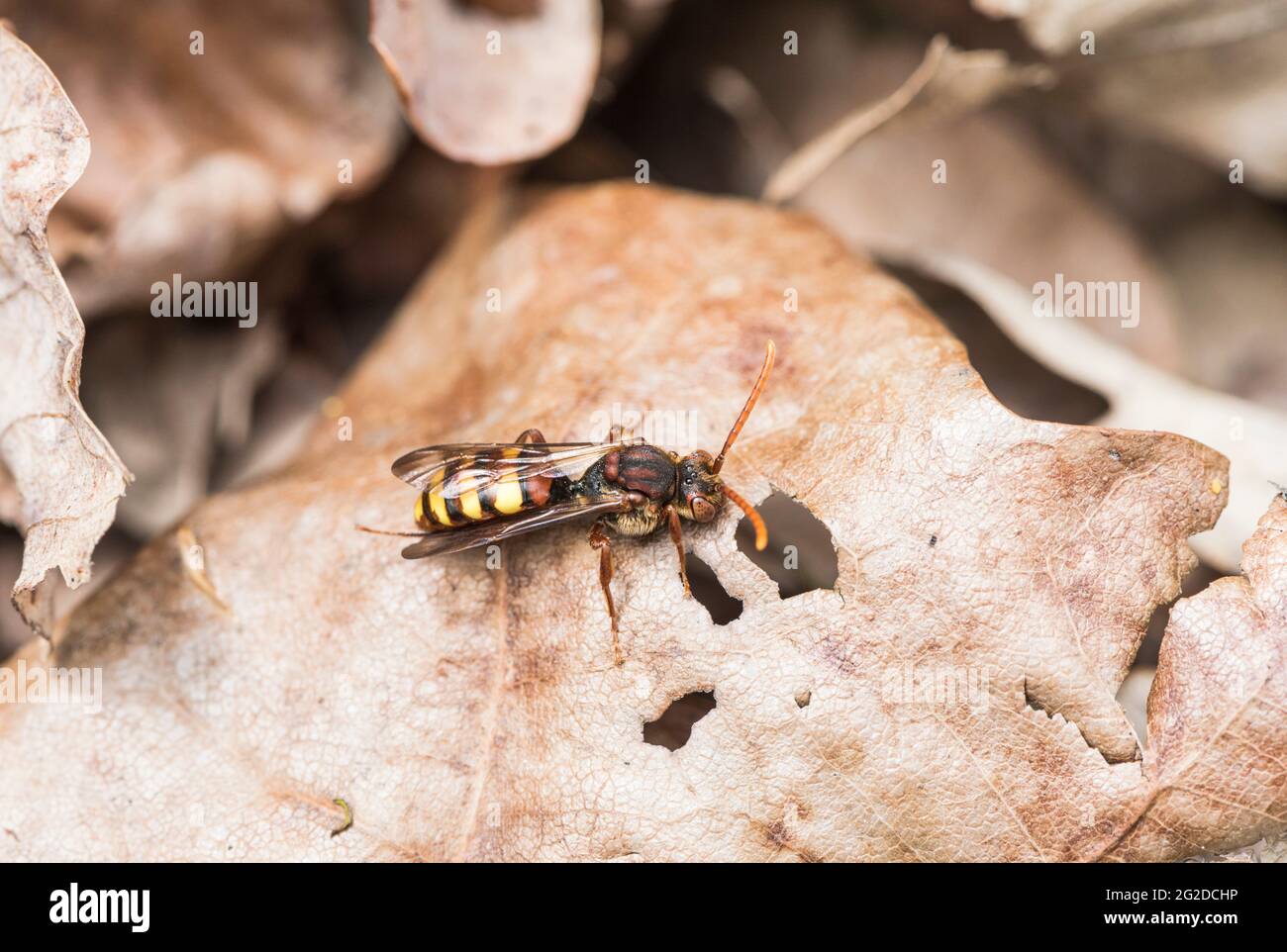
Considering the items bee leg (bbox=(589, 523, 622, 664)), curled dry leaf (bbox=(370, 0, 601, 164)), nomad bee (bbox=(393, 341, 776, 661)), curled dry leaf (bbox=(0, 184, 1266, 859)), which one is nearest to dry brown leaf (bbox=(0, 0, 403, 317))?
curled dry leaf (bbox=(370, 0, 601, 164))

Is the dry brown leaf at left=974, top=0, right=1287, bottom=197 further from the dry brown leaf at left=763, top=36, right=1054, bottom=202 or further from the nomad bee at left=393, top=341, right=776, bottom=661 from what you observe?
the nomad bee at left=393, top=341, right=776, bottom=661

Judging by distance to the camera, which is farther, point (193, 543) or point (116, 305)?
point (116, 305)

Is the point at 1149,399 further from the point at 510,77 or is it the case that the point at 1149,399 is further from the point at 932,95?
the point at 510,77

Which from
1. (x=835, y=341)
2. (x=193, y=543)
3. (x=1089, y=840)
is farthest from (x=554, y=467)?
(x=1089, y=840)

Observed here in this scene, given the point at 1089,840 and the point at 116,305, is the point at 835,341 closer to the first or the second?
the point at 1089,840

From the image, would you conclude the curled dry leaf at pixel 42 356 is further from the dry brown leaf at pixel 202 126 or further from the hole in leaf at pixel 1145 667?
the hole in leaf at pixel 1145 667

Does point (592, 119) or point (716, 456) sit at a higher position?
point (592, 119)
